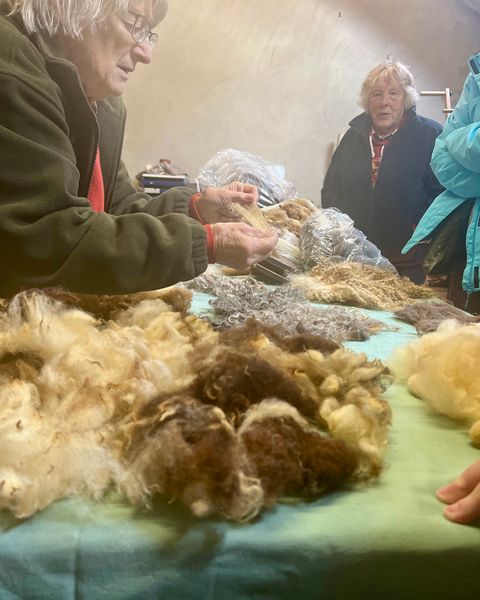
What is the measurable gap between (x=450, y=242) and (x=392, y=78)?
4.62 ft

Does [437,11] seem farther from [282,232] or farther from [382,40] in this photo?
[282,232]

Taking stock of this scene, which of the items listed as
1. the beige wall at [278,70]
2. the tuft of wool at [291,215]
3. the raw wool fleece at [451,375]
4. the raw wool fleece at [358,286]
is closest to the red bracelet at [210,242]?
the raw wool fleece at [451,375]

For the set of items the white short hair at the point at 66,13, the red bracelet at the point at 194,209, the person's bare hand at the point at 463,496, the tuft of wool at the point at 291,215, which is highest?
the white short hair at the point at 66,13

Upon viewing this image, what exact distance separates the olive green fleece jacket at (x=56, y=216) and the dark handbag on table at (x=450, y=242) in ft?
3.93

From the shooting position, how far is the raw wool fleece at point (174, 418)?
0.50 metres

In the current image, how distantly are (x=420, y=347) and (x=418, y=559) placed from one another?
0.44 metres

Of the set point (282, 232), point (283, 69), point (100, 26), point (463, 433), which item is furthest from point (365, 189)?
point (463, 433)

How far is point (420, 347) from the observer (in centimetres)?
88

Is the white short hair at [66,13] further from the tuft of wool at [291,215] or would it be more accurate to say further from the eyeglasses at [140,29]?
the tuft of wool at [291,215]

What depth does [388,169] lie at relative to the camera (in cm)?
252

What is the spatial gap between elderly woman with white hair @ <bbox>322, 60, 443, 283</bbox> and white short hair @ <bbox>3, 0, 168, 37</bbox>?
1.51 meters

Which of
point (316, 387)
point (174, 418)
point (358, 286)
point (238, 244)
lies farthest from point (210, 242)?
point (358, 286)

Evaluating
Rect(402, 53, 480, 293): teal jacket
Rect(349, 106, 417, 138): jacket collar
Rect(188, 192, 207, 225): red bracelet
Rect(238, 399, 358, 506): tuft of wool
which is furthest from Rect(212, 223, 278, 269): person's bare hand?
Rect(349, 106, 417, 138): jacket collar

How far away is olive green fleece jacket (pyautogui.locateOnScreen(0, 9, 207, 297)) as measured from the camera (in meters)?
0.79
